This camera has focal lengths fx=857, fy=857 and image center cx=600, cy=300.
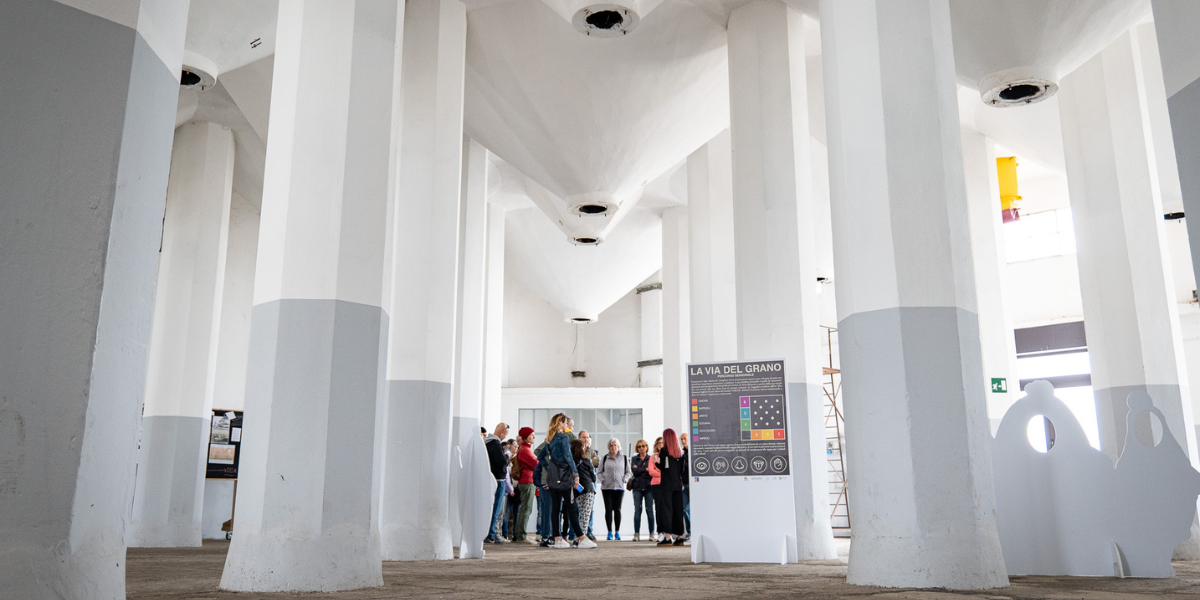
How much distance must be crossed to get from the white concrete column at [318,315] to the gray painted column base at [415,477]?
2691 mm

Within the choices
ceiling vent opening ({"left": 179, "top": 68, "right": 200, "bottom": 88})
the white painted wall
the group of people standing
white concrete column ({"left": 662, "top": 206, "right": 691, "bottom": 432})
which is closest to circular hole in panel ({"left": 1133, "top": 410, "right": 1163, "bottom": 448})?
the group of people standing

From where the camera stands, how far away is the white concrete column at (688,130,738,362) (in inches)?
527

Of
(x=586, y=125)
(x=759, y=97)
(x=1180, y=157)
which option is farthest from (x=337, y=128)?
(x=586, y=125)

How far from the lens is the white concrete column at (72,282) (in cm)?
230

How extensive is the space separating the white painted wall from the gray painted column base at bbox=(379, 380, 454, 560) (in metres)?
15.9

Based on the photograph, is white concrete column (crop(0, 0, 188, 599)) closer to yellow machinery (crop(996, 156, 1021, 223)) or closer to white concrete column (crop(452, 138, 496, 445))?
white concrete column (crop(452, 138, 496, 445))

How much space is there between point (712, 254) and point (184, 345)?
7789mm

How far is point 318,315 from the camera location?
5.00 metres

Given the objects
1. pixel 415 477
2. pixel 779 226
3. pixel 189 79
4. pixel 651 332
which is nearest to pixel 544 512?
pixel 415 477

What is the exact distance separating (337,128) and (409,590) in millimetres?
2747

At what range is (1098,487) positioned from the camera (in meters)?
5.59

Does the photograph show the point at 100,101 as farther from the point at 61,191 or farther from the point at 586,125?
the point at 586,125

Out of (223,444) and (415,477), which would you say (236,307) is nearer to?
(223,444)

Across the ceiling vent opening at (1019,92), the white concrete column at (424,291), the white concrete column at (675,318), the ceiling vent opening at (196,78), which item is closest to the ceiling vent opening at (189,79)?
the ceiling vent opening at (196,78)
